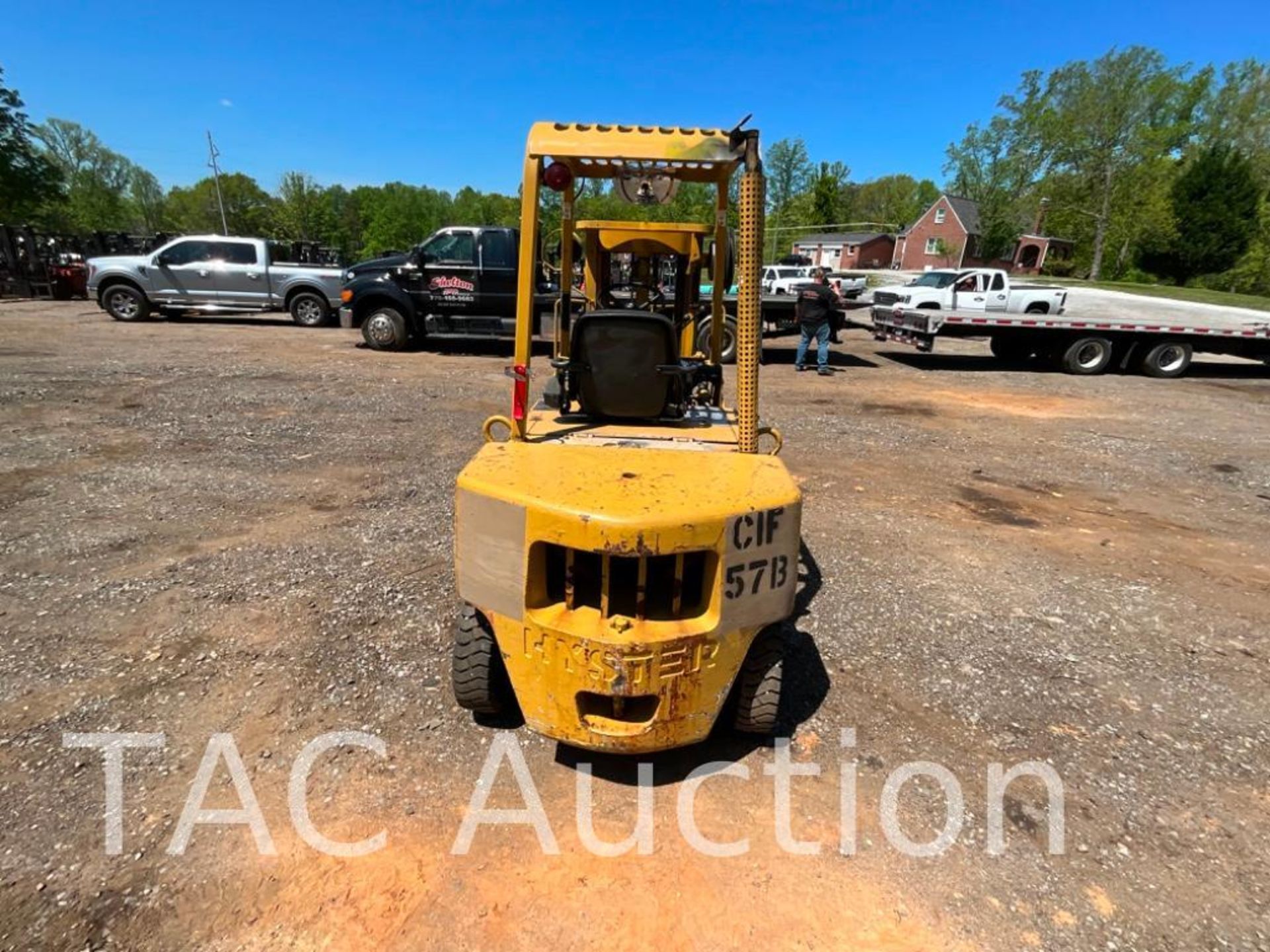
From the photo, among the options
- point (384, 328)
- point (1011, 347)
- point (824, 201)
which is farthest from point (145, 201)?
point (1011, 347)

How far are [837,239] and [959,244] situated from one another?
1111cm

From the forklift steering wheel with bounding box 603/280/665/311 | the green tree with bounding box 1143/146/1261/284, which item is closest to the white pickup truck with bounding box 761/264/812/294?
the forklift steering wheel with bounding box 603/280/665/311

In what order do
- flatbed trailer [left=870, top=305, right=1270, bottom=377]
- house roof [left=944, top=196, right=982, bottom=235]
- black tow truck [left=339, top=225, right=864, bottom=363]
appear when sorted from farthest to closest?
house roof [left=944, top=196, right=982, bottom=235]
flatbed trailer [left=870, top=305, right=1270, bottom=377]
black tow truck [left=339, top=225, right=864, bottom=363]

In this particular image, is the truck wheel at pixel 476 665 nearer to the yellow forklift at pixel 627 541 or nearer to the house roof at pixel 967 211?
the yellow forklift at pixel 627 541

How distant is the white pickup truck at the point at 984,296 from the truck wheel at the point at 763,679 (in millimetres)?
15380

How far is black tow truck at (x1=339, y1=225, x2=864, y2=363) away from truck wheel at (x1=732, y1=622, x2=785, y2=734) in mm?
10079

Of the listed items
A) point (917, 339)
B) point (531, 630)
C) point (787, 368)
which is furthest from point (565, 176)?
point (917, 339)

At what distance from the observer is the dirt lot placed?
2143 mm

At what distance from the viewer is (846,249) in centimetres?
6103

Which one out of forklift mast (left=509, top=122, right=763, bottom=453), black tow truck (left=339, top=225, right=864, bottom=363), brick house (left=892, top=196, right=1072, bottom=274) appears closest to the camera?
forklift mast (left=509, top=122, right=763, bottom=453)

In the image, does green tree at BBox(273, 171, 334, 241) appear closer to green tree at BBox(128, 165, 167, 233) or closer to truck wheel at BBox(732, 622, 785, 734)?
green tree at BBox(128, 165, 167, 233)

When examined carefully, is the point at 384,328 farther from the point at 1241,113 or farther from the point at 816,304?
the point at 1241,113

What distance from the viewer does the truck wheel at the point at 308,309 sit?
15.3 m

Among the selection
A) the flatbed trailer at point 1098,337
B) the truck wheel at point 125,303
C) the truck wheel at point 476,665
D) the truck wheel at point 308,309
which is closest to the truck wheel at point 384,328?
the truck wheel at point 308,309
